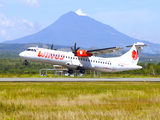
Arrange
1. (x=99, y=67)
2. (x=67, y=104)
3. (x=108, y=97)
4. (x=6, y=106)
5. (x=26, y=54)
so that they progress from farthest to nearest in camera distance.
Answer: (x=99, y=67) < (x=26, y=54) < (x=108, y=97) < (x=67, y=104) < (x=6, y=106)

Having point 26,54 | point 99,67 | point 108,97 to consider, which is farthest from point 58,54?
point 108,97

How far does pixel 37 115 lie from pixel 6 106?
3.12m

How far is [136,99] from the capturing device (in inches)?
644

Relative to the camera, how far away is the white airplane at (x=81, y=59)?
147 feet

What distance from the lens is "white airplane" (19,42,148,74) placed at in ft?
147

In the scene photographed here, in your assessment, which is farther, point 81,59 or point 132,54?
point 132,54

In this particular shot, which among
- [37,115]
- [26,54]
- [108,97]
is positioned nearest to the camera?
[37,115]

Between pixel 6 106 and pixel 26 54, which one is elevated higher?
pixel 26 54

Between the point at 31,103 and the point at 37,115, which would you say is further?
A: the point at 31,103

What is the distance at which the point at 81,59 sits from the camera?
48969 mm

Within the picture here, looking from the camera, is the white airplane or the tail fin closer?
the white airplane

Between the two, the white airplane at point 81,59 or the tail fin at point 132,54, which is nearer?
the white airplane at point 81,59

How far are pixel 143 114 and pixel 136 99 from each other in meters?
5.45

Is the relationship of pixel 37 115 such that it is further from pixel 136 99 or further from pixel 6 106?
pixel 136 99
